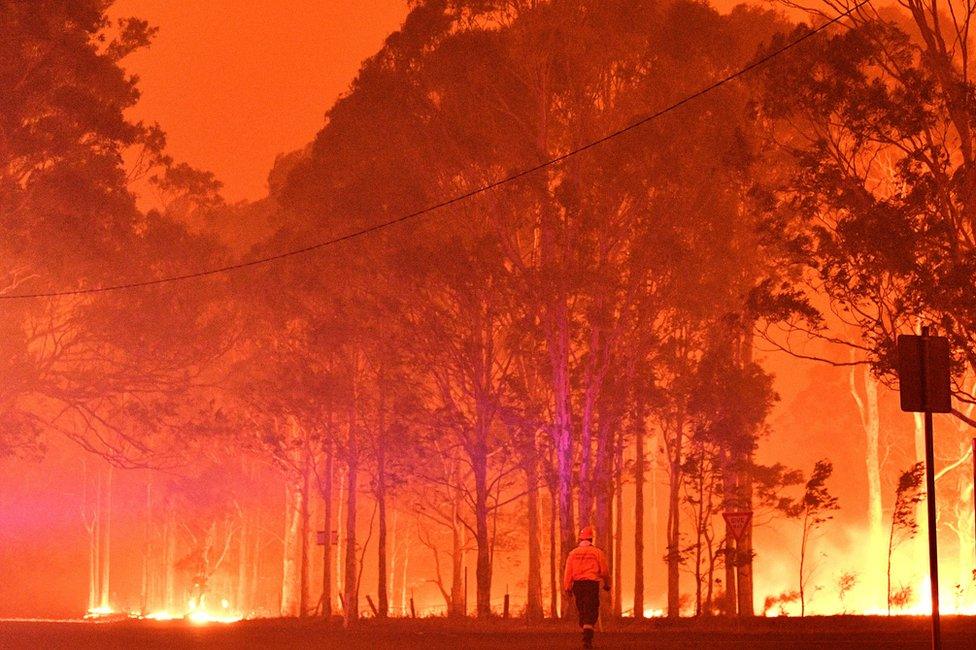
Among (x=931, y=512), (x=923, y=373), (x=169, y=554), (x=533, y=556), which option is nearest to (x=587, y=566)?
(x=923, y=373)

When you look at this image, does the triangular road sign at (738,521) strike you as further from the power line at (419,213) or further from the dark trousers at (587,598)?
the power line at (419,213)

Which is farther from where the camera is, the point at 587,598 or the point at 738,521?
the point at 738,521

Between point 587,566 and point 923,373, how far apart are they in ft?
27.3

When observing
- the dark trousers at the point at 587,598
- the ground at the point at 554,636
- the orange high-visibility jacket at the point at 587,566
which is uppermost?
the orange high-visibility jacket at the point at 587,566

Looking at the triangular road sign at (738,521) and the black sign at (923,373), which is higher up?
the black sign at (923,373)

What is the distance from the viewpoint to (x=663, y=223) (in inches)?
1257

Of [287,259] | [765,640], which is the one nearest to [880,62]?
[765,640]

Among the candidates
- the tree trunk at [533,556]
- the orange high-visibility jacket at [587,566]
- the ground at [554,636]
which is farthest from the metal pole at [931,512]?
the tree trunk at [533,556]

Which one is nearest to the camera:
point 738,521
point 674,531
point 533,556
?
point 738,521

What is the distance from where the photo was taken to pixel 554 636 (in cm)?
2352

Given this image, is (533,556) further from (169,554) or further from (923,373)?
(169,554)

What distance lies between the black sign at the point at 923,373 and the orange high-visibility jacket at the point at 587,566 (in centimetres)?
802

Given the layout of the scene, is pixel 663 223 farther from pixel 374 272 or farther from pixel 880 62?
pixel 880 62

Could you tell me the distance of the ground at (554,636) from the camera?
18359 mm
